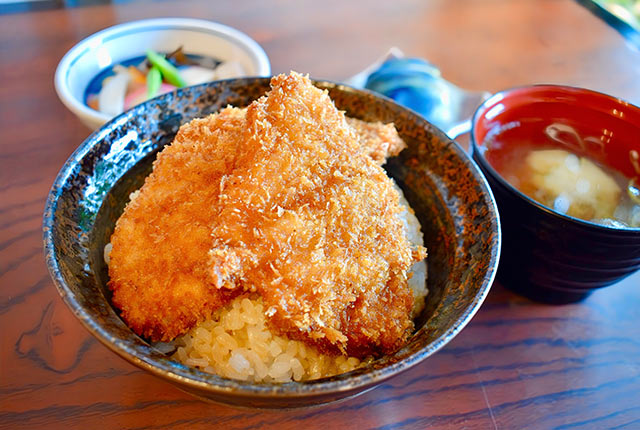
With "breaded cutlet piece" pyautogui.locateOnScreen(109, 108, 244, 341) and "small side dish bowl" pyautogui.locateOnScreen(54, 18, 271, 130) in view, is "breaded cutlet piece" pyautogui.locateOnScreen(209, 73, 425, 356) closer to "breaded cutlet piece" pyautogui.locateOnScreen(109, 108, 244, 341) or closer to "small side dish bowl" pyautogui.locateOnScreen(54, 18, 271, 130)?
"breaded cutlet piece" pyautogui.locateOnScreen(109, 108, 244, 341)

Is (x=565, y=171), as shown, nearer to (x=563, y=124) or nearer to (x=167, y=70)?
(x=563, y=124)

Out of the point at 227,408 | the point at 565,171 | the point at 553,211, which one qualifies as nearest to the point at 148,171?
the point at 227,408

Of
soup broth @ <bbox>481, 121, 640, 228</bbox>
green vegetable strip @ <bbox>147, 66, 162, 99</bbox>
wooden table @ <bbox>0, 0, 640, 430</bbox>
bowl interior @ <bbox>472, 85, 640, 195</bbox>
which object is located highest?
bowl interior @ <bbox>472, 85, 640, 195</bbox>

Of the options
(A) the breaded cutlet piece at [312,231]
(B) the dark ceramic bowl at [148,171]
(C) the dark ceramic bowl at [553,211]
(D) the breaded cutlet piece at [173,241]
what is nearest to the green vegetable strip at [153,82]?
(B) the dark ceramic bowl at [148,171]

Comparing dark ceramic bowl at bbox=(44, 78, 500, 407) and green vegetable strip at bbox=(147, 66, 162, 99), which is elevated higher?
dark ceramic bowl at bbox=(44, 78, 500, 407)

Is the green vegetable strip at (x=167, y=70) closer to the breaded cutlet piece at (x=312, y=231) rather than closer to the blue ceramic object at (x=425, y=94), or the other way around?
the blue ceramic object at (x=425, y=94)

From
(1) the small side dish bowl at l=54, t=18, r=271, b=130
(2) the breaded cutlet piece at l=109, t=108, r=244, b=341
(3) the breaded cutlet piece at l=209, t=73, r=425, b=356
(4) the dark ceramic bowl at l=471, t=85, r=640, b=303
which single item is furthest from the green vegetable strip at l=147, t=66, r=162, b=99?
(4) the dark ceramic bowl at l=471, t=85, r=640, b=303

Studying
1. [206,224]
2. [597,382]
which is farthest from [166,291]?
[597,382]
